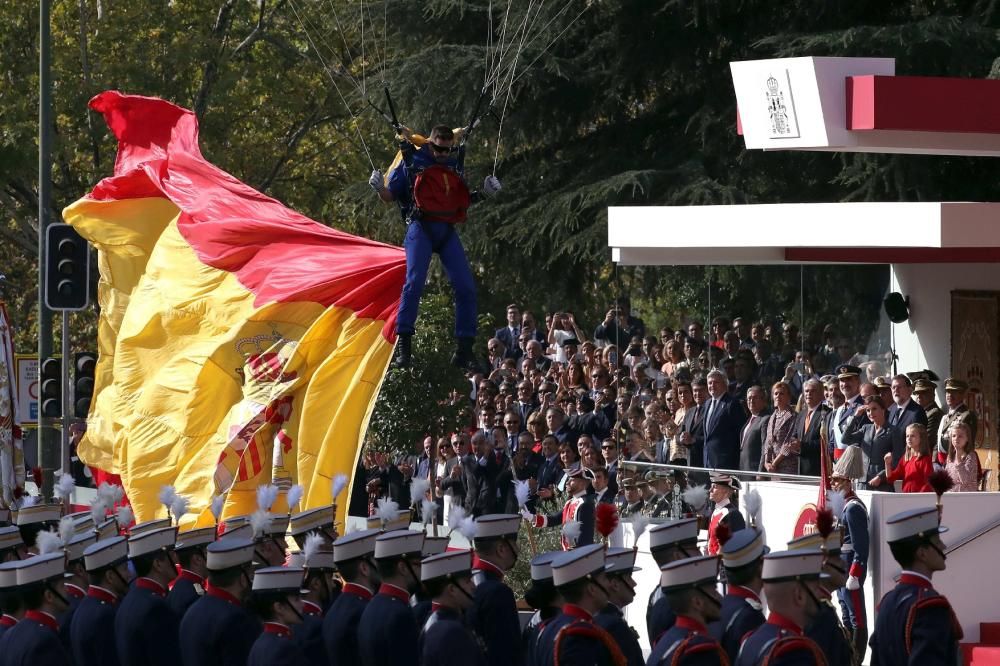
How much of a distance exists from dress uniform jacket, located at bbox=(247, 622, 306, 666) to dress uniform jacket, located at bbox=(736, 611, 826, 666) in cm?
210

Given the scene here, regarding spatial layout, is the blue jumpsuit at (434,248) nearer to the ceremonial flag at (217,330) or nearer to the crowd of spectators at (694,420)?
the ceremonial flag at (217,330)

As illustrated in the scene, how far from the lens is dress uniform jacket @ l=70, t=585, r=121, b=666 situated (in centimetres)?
1001

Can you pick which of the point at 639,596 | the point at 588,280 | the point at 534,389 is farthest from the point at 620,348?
the point at 588,280

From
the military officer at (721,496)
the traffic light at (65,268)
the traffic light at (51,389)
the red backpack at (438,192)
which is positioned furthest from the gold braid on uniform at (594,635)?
the traffic light at (51,389)

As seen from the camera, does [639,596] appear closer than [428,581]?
No

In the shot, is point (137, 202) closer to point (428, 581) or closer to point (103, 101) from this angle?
point (103, 101)

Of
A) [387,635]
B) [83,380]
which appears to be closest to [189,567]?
[387,635]

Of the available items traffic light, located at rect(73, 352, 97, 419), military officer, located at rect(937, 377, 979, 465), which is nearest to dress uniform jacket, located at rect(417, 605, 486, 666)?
military officer, located at rect(937, 377, 979, 465)

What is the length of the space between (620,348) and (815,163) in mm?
8038

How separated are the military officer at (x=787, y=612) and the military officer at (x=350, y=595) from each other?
234 cm

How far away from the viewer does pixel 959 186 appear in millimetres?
25312

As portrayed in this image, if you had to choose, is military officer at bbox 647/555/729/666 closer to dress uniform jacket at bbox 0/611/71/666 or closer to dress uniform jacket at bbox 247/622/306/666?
dress uniform jacket at bbox 247/622/306/666

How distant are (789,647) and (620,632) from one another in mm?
1370

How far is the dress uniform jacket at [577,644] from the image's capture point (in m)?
8.35
